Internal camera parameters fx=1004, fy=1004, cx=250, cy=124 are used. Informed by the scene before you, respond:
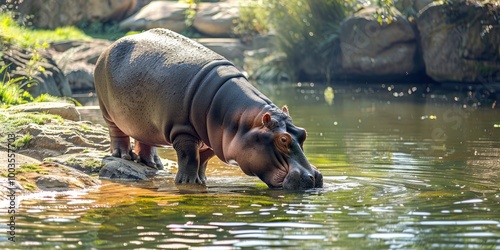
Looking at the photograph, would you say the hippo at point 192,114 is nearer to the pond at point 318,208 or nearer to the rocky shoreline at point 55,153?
the pond at point 318,208

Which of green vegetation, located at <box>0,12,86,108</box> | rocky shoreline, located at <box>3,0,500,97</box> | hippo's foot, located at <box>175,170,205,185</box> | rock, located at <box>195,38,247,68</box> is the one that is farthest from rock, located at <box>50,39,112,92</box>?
hippo's foot, located at <box>175,170,205,185</box>

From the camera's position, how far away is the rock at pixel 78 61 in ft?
71.8

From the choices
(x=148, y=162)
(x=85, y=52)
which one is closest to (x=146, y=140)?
(x=148, y=162)

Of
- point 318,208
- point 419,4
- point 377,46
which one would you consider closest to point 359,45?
point 377,46

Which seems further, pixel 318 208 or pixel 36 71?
pixel 36 71

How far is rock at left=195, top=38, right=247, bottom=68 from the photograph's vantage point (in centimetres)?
2717

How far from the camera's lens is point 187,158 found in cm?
855

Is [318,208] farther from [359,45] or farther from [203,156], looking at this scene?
[359,45]

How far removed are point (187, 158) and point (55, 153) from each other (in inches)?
65.1

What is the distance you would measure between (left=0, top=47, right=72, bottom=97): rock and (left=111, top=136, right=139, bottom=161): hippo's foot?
4.29 meters

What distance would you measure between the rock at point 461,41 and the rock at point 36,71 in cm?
782

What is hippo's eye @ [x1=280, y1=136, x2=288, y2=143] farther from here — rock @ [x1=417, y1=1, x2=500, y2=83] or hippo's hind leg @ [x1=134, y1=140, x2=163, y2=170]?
rock @ [x1=417, y1=1, x2=500, y2=83]

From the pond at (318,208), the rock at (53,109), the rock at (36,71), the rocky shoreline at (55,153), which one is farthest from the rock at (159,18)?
the rocky shoreline at (55,153)

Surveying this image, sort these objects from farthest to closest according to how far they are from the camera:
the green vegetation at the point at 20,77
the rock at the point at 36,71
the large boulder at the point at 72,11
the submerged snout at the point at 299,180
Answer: the large boulder at the point at 72,11 → the rock at the point at 36,71 → the green vegetation at the point at 20,77 → the submerged snout at the point at 299,180
